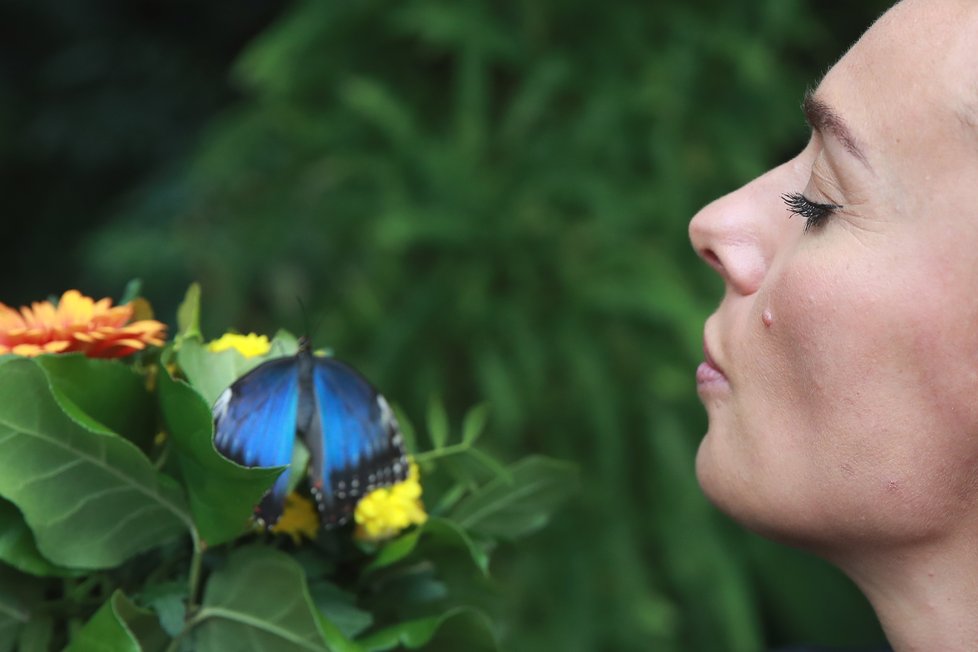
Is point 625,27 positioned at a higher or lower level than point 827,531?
higher

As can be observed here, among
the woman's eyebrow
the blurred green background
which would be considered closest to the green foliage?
the woman's eyebrow

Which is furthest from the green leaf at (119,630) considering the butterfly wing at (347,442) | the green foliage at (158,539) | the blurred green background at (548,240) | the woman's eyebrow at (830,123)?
the blurred green background at (548,240)

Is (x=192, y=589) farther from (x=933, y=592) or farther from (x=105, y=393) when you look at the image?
(x=933, y=592)

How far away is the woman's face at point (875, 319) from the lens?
1.89 ft

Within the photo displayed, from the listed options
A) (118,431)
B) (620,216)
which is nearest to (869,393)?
(118,431)

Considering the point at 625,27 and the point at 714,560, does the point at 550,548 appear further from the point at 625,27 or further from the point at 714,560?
the point at 625,27

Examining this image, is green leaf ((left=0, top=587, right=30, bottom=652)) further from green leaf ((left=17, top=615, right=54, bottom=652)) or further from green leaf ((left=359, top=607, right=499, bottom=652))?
green leaf ((left=359, top=607, right=499, bottom=652))

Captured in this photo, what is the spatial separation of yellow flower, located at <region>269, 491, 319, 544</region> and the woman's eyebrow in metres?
0.38

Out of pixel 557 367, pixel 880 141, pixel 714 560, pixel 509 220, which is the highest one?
pixel 880 141

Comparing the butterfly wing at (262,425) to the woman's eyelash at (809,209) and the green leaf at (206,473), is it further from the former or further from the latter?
the woman's eyelash at (809,209)

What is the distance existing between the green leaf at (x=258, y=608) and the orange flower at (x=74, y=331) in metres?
0.14

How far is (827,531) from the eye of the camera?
63cm

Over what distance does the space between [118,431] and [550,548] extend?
1.42 m

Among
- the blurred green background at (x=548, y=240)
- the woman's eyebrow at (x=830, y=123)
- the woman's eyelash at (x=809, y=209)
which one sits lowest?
the blurred green background at (x=548, y=240)
